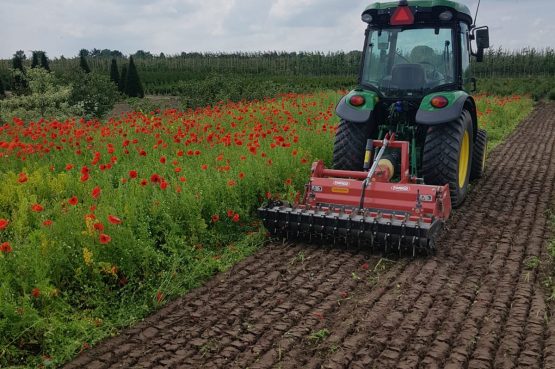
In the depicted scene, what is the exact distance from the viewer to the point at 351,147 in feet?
18.7

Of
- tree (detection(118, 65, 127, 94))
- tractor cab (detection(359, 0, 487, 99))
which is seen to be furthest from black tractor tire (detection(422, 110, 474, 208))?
tree (detection(118, 65, 127, 94))

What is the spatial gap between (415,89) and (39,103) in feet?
38.7

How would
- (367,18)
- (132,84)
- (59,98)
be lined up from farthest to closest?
(132,84)
(59,98)
(367,18)

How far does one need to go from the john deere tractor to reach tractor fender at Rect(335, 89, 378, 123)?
11mm

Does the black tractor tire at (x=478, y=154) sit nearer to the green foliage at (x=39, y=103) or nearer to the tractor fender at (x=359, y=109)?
the tractor fender at (x=359, y=109)

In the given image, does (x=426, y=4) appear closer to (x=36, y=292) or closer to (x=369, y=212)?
(x=369, y=212)

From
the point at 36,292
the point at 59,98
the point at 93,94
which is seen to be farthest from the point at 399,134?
the point at 93,94

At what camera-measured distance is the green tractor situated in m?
5.36

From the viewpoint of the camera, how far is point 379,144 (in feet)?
17.5

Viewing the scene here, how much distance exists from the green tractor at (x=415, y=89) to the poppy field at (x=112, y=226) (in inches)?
37.0

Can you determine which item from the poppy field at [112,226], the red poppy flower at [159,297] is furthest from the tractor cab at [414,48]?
the red poppy flower at [159,297]

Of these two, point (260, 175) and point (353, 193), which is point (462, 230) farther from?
point (260, 175)

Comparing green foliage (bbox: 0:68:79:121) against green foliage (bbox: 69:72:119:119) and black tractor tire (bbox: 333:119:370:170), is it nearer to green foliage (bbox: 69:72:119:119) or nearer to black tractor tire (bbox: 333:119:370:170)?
green foliage (bbox: 69:72:119:119)

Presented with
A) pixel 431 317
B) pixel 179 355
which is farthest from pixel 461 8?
pixel 179 355
